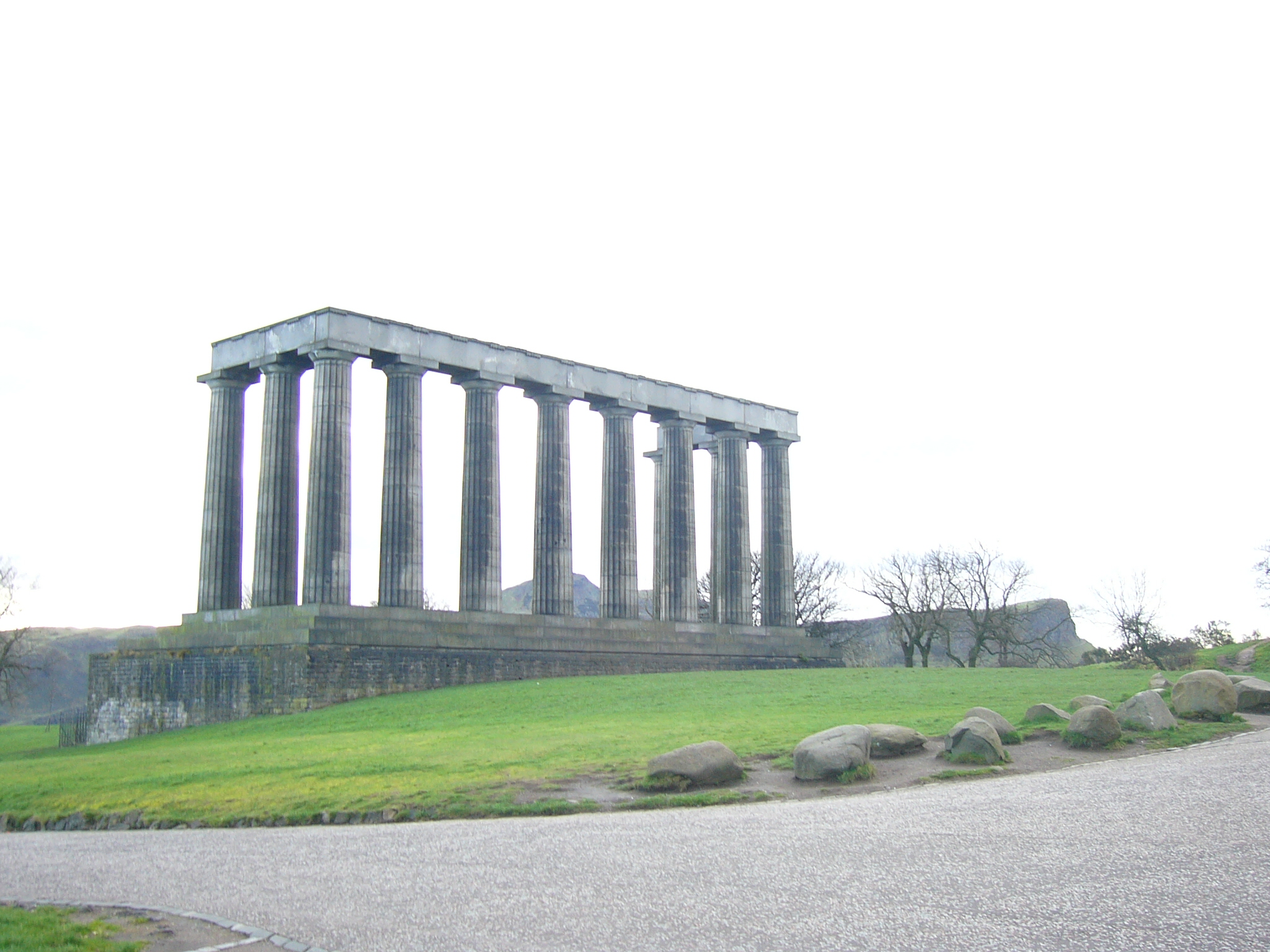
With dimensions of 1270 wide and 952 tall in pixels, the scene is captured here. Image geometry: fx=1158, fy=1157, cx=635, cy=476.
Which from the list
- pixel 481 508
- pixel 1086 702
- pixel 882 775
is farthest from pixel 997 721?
pixel 481 508

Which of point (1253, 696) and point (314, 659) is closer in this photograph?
point (1253, 696)

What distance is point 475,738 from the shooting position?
29109mm

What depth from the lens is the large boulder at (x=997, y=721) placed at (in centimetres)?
2283

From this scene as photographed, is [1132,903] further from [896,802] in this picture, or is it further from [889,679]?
[889,679]

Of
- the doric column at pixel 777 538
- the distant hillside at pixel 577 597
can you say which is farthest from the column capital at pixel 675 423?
the distant hillside at pixel 577 597

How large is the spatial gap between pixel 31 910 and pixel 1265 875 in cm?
1257

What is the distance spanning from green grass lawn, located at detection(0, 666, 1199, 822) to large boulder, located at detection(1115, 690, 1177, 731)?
3936 mm

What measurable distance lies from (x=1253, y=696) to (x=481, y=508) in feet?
114

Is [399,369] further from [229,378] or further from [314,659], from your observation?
[314,659]

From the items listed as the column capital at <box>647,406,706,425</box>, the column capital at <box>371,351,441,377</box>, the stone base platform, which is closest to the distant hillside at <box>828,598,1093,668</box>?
the column capital at <box>647,406,706,425</box>

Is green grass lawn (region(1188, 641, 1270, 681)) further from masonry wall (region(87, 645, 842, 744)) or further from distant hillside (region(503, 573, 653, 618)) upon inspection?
distant hillside (region(503, 573, 653, 618))

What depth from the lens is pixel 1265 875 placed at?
35.8 ft

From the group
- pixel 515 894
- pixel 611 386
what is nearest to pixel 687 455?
pixel 611 386

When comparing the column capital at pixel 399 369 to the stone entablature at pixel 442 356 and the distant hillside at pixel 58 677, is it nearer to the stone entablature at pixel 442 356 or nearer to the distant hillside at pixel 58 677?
the stone entablature at pixel 442 356
